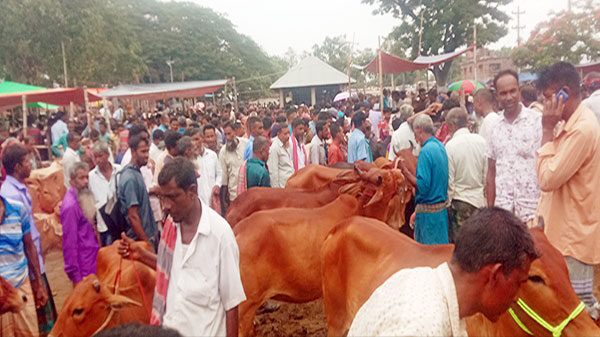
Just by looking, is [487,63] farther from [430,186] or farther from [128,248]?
[128,248]

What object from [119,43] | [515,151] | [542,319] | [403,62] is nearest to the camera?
[542,319]

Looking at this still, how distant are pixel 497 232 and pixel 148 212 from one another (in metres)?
4.03

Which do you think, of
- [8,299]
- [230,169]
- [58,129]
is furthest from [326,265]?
[58,129]

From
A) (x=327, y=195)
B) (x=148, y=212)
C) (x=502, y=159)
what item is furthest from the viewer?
(x=327, y=195)

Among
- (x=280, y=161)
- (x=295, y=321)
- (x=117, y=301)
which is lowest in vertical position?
(x=295, y=321)

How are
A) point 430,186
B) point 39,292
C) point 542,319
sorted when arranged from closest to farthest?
point 542,319, point 39,292, point 430,186

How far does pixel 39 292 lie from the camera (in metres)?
4.50

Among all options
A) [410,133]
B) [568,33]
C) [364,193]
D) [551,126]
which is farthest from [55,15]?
[568,33]

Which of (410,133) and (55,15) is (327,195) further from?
(55,15)

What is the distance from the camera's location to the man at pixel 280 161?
7.70 meters

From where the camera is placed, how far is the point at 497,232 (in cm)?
181

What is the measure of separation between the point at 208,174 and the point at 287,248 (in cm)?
246

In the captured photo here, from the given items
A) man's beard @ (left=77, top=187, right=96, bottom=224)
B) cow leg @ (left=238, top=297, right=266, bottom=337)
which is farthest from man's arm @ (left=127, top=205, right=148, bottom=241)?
cow leg @ (left=238, top=297, right=266, bottom=337)

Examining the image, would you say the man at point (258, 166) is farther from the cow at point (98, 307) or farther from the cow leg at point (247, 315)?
the cow at point (98, 307)
